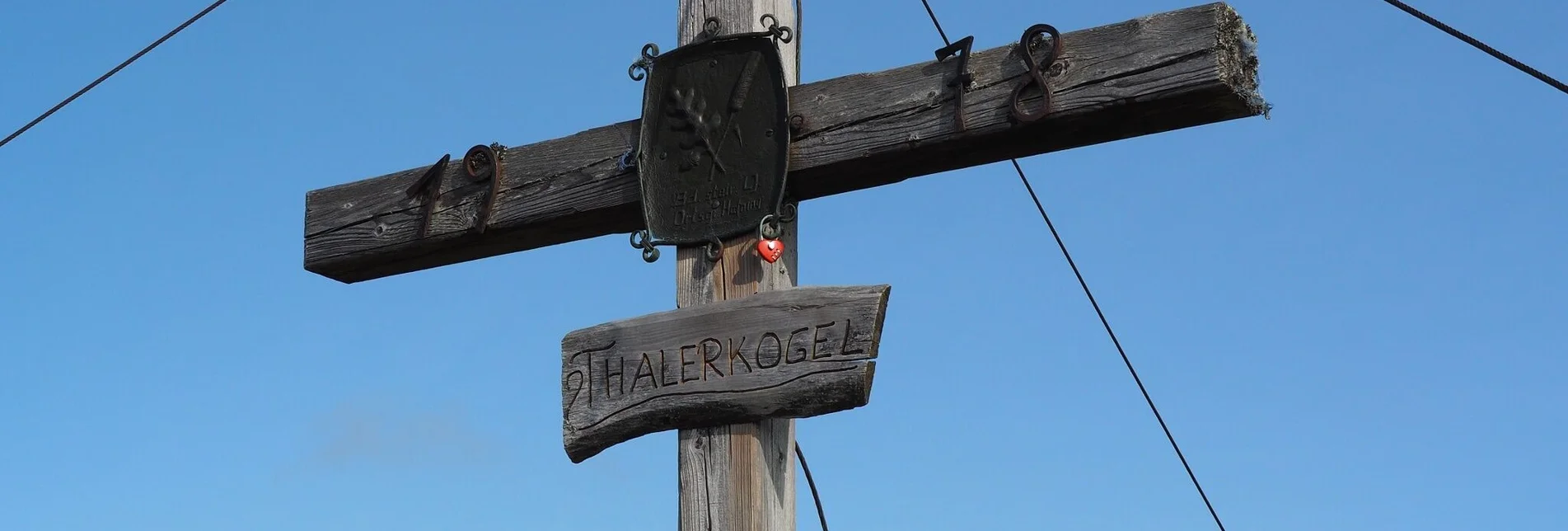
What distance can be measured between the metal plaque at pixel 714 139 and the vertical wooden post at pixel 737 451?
0.19 ft

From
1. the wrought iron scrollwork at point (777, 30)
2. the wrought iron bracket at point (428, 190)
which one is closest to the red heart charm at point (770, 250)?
the wrought iron scrollwork at point (777, 30)

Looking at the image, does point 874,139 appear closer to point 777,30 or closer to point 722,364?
point 777,30

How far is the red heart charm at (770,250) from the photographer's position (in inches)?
138

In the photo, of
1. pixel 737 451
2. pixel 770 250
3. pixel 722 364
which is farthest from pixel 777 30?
pixel 737 451

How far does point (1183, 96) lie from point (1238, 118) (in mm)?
179

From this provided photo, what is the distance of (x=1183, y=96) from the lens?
3.21 meters

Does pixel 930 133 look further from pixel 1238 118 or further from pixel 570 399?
pixel 570 399

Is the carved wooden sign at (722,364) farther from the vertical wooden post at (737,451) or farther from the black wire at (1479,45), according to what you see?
the black wire at (1479,45)

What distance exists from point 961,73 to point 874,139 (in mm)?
223

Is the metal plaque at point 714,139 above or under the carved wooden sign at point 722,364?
above

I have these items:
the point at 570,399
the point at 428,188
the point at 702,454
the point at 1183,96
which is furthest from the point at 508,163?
the point at 1183,96

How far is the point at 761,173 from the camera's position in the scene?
11.7 feet

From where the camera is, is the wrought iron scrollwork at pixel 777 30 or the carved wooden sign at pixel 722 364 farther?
the wrought iron scrollwork at pixel 777 30

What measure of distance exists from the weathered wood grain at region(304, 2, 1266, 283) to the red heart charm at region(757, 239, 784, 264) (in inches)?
6.3
